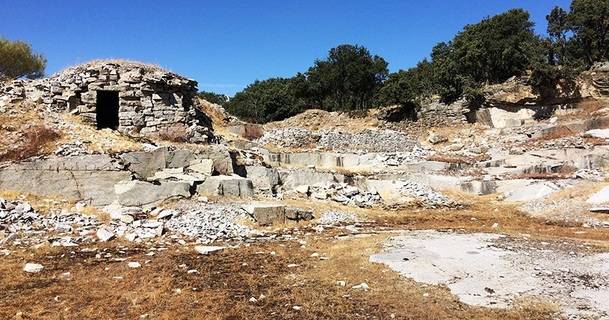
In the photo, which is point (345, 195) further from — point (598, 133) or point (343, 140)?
point (598, 133)

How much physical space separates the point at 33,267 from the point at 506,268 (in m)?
10.7

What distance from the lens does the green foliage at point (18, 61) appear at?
3300 cm

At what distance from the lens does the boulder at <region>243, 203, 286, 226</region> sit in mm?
Answer: 15445

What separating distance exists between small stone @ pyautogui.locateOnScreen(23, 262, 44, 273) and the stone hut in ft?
38.9

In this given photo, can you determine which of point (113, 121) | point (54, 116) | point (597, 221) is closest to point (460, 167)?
point (597, 221)

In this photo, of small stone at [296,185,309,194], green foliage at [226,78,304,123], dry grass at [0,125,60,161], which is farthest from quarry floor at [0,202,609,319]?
green foliage at [226,78,304,123]

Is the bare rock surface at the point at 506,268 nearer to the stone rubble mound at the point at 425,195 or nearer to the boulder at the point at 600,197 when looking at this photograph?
the boulder at the point at 600,197

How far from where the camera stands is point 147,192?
16.5 meters

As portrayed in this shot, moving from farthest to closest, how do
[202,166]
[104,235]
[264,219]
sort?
[202,166] → [264,219] → [104,235]

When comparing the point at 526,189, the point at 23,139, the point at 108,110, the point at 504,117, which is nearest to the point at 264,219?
the point at 23,139

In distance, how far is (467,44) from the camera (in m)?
41.2

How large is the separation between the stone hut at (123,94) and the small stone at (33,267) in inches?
467

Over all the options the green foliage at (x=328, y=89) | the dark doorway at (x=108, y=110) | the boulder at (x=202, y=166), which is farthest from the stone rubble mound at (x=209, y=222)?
the green foliage at (x=328, y=89)

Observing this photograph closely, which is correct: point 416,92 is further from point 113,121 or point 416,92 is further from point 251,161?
point 113,121
